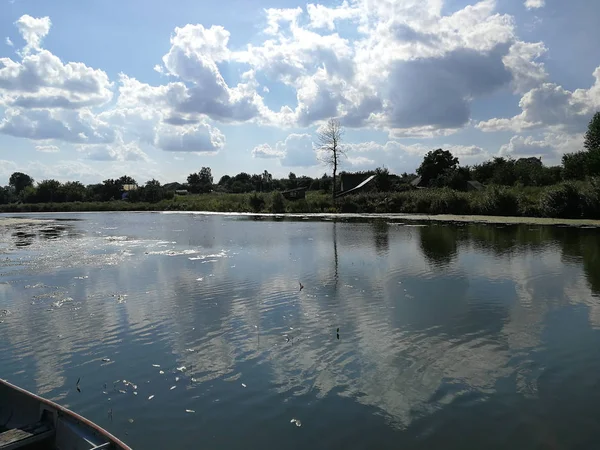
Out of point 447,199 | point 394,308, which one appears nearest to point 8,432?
point 394,308

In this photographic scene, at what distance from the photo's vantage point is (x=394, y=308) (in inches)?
539

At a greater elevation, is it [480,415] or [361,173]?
[361,173]

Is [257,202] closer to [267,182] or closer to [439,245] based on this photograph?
[439,245]

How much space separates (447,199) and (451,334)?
159 feet

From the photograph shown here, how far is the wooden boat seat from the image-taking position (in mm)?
5398

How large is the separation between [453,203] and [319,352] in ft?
165

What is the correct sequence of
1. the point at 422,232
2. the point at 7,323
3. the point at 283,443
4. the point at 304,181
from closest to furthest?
the point at 283,443, the point at 7,323, the point at 422,232, the point at 304,181

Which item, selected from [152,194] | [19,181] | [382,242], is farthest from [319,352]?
[19,181]

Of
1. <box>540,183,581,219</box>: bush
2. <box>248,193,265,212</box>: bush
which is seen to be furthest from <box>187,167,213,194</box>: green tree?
<box>540,183,581,219</box>: bush

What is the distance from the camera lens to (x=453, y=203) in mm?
56969

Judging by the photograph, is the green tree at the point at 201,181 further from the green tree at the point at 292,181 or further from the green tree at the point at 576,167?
the green tree at the point at 576,167

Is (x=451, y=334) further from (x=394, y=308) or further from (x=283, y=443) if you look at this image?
(x=283, y=443)

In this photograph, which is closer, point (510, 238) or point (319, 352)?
point (319, 352)

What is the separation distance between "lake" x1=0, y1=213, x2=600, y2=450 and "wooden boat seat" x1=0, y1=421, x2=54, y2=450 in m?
1.40
